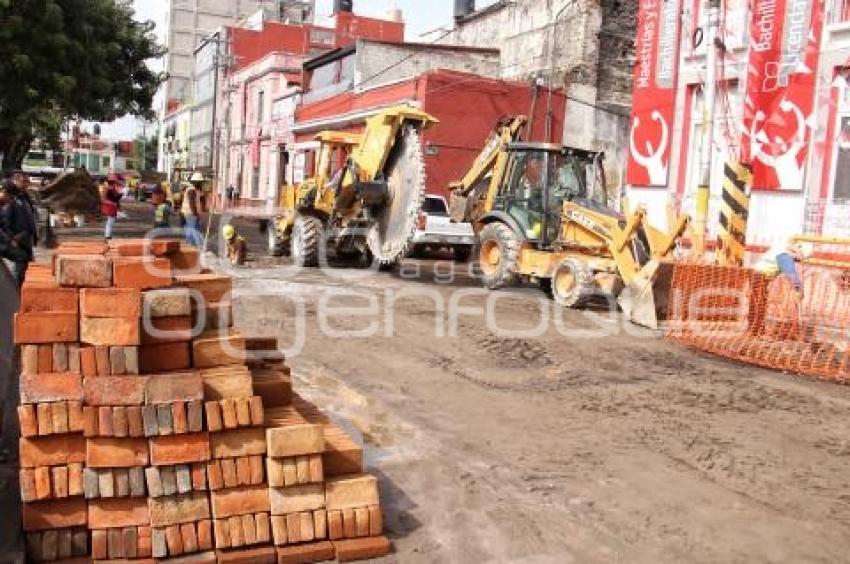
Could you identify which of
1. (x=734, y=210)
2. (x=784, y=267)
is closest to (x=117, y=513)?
(x=784, y=267)

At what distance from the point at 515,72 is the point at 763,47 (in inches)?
648

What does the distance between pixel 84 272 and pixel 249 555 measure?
1709 mm

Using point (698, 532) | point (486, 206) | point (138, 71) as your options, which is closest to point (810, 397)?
point (698, 532)

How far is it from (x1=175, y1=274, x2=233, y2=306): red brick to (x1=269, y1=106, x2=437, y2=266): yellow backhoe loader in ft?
28.6

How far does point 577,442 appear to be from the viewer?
6367mm

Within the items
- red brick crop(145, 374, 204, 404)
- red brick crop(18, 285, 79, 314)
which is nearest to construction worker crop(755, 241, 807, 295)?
red brick crop(145, 374, 204, 404)

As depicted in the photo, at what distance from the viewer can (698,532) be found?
15.8 ft

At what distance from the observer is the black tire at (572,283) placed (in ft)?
40.2

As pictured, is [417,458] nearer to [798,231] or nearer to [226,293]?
[226,293]

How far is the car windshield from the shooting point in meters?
20.2

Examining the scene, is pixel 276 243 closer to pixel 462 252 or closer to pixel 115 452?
pixel 462 252

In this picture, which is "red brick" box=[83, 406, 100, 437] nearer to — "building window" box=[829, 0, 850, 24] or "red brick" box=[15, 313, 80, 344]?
"red brick" box=[15, 313, 80, 344]

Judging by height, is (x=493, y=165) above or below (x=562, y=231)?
above

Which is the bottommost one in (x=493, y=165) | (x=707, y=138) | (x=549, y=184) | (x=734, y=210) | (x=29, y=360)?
(x=29, y=360)
